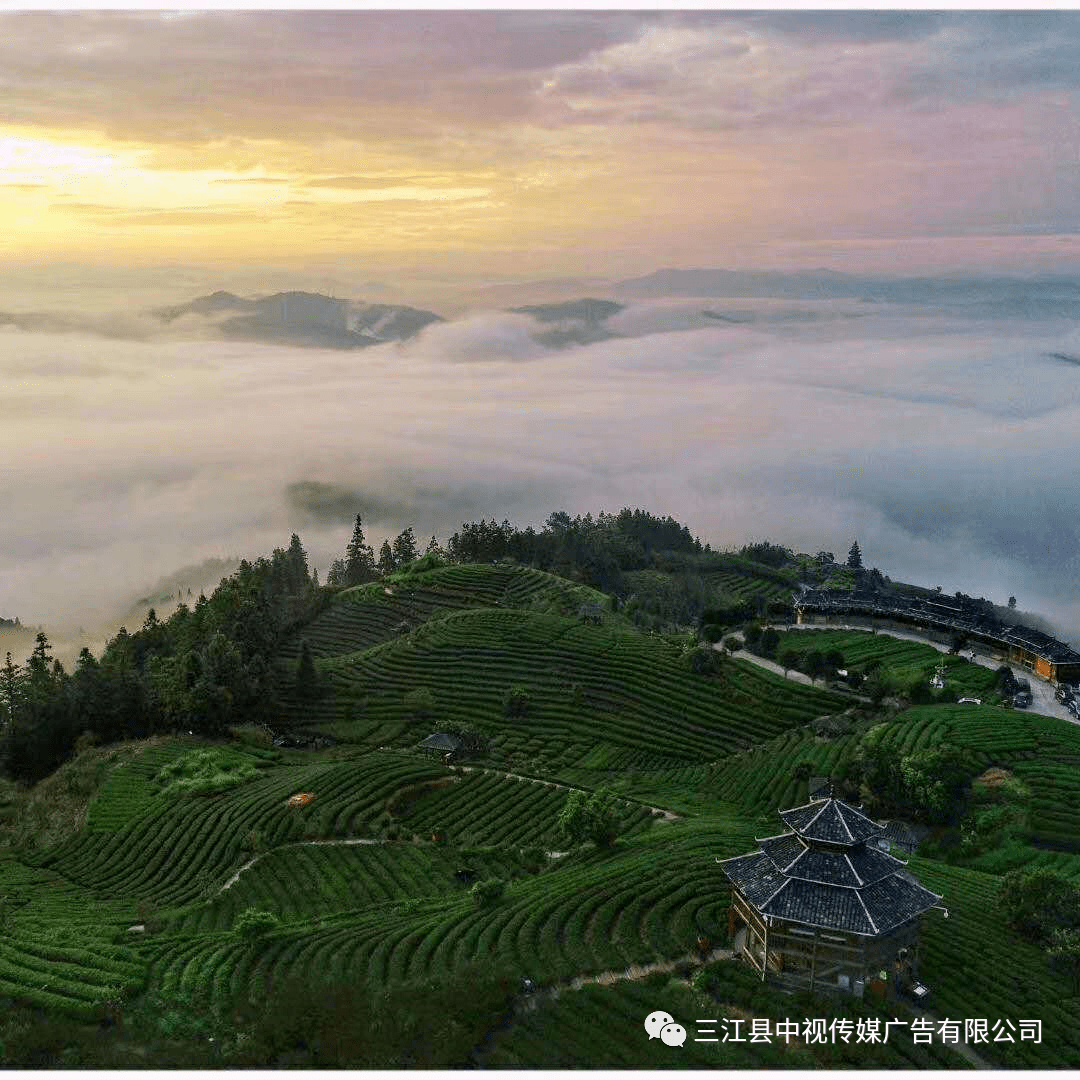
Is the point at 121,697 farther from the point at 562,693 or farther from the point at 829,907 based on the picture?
the point at 829,907

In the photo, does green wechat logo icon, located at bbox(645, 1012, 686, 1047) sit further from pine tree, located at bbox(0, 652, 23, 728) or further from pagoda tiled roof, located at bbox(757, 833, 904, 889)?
pine tree, located at bbox(0, 652, 23, 728)

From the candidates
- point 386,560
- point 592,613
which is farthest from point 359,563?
point 592,613

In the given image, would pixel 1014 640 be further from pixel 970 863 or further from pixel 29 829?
pixel 29 829

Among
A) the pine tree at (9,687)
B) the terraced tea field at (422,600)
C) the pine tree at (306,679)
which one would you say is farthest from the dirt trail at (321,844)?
the terraced tea field at (422,600)

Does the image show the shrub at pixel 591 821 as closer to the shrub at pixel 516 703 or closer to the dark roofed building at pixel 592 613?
the shrub at pixel 516 703

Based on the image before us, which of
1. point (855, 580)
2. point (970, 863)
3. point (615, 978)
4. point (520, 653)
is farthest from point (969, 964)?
point (855, 580)
